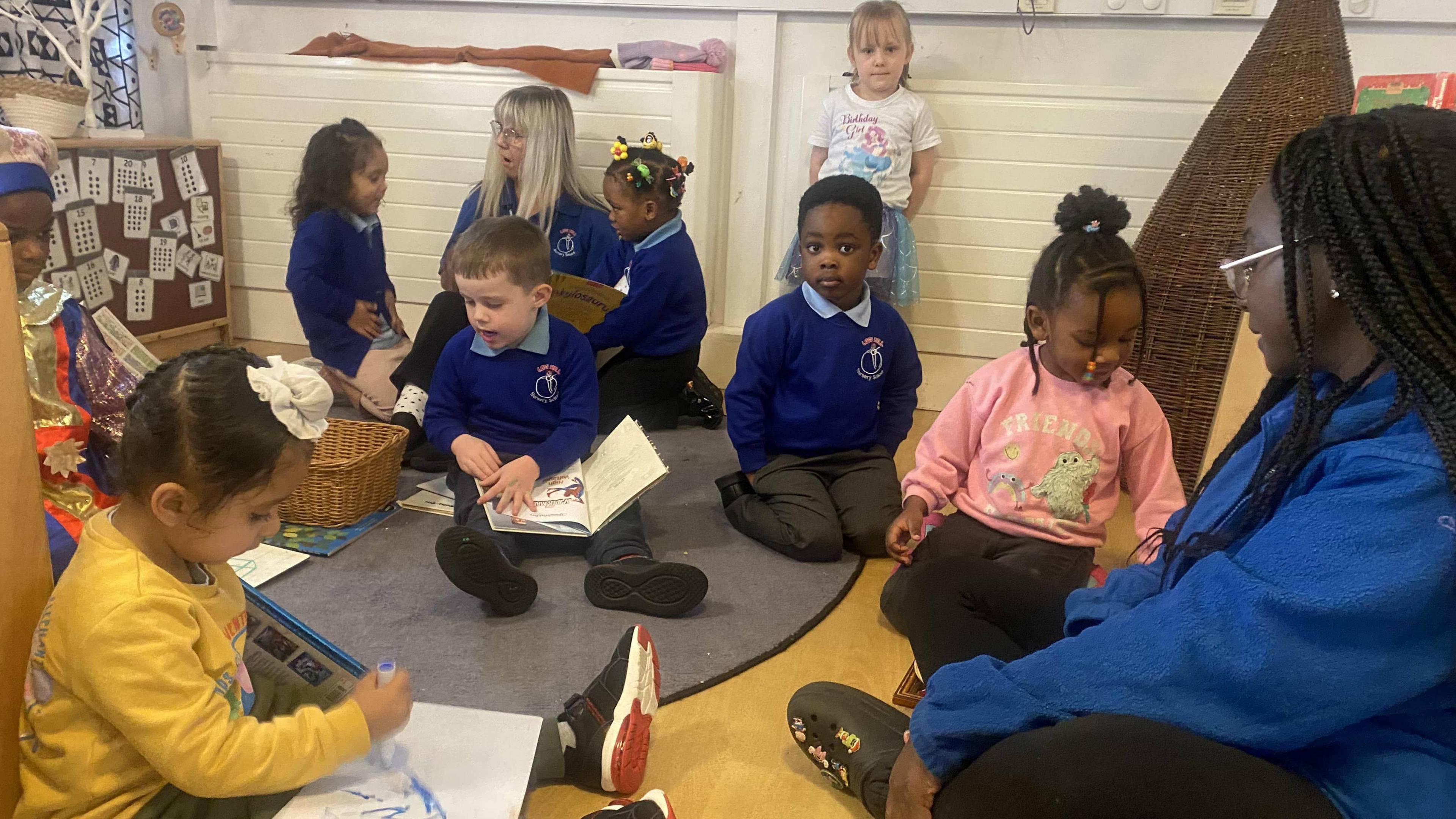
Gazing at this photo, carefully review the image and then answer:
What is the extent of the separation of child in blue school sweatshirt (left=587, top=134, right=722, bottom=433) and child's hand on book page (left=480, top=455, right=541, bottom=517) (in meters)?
0.83

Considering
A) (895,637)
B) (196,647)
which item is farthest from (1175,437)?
(196,647)

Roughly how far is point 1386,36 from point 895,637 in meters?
2.22

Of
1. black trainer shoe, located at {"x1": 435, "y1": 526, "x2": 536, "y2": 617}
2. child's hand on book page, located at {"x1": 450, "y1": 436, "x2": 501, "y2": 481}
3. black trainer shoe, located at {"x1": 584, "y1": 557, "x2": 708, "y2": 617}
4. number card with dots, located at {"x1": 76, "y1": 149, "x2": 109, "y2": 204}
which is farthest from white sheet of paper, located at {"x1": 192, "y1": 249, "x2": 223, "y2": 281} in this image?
black trainer shoe, located at {"x1": 584, "y1": 557, "x2": 708, "y2": 617}

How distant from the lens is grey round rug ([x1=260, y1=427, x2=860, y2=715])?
146cm

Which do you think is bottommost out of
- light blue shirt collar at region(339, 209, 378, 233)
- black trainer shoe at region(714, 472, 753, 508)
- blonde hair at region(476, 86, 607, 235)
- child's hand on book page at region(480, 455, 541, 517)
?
black trainer shoe at region(714, 472, 753, 508)

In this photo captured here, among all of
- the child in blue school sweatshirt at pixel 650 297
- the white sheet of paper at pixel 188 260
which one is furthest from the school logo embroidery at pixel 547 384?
the white sheet of paper at pixel 188 260

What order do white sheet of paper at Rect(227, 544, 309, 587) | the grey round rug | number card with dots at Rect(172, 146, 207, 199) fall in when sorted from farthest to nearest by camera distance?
number card with dots at Rect(172, 146, 207, 199), white sheet of paper at Rect(227, 544, 309, 587), the grey round rug

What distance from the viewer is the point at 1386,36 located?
2.62 m

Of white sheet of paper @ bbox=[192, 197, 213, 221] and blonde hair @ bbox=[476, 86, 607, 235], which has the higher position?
blonde hair @ bbox=[476, 86, 607, 235]

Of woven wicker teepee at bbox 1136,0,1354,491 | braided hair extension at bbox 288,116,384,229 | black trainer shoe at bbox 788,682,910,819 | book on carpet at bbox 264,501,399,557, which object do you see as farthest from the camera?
braided hair extension at bbox 288,116,384,229

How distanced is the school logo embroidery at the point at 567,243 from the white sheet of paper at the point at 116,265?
1.30 m

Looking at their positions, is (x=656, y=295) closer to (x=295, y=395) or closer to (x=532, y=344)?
(x=532, y=344)

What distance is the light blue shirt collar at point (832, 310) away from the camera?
6.82 feet

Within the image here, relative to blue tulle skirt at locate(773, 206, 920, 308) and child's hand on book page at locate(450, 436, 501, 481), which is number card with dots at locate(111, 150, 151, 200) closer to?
child's hand on book page at locate(450, 436, 501, 481)
